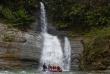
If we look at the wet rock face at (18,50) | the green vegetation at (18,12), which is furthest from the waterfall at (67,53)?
the green vegetation at (18,12)

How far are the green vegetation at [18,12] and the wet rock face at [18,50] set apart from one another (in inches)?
82.1

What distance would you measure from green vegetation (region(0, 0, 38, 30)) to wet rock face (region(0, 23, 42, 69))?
6.84 feet

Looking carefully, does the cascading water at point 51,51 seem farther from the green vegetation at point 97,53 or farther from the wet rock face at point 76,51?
the green vegetation at point 97,53

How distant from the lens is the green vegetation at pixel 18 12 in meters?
19.2

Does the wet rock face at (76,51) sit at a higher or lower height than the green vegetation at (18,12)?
lower

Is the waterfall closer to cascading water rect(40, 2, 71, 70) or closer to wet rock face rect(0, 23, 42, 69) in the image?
cascading water rect(40, 2, 71, 70)

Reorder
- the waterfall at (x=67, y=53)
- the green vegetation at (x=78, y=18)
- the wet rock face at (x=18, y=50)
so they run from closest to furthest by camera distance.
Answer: the wet rock face at (x=18, y=50) < the green vegetation at (x=78, y=18) < the waterfall at (x=67, y=53)

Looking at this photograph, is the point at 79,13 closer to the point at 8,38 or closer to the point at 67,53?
the point at 67,53

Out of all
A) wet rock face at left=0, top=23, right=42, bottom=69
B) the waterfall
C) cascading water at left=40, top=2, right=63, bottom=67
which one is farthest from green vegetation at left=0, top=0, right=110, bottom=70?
cascading water at left=40, top=2, right=63, bottom=67

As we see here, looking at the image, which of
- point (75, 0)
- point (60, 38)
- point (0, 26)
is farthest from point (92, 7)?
point (0, 26)

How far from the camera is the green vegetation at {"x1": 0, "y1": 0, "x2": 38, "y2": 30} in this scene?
1920 cm

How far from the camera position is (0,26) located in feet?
58.2

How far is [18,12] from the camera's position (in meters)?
20.1

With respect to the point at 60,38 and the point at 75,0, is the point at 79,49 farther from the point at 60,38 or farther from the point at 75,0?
the point at 75,0
